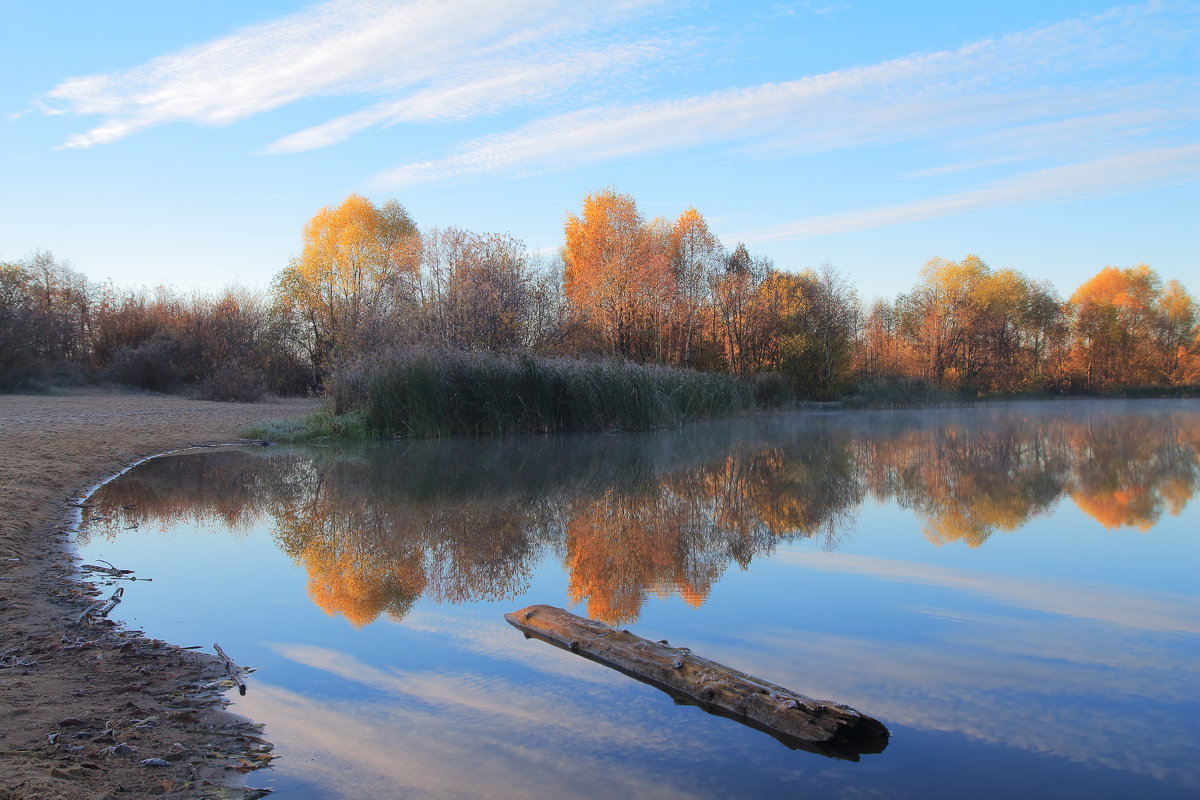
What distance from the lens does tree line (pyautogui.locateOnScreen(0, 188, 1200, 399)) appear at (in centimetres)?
2216

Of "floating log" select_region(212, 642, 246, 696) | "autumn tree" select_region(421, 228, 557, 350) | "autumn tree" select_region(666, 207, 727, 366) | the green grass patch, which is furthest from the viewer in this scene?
"autumn tree" select_region(666, 207, 727, 366)

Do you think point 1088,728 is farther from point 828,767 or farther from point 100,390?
point 100,390

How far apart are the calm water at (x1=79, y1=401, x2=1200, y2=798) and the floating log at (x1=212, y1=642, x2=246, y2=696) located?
0.05 m

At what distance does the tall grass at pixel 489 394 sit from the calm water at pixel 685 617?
5.52 metres

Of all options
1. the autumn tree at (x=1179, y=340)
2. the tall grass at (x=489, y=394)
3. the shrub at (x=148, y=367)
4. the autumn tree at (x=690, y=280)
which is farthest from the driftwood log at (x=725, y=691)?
the autumn tree at (x=1179, y=340)

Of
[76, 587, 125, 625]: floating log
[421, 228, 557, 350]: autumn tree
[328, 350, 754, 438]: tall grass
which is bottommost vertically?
[76, 587, 125, 625]: floating log

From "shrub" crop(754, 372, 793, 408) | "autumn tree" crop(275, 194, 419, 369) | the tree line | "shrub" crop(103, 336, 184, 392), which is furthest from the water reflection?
"autumn tree" crop(275, 194, 419, 369)

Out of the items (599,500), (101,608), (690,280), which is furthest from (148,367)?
(101,608)

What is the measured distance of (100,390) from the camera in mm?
21953

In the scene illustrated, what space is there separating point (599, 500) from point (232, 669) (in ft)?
15.7

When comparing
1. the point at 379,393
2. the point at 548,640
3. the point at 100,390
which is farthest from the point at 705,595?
the point at 100,390

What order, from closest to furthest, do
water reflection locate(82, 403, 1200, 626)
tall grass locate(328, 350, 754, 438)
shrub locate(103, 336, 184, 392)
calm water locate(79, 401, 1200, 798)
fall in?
calm water locate(79, 401, 1200, 798) < water reflection locate(82, 403, 1200, 626) < tall grass locate(328, 350, 754, 438) < shrub locate(103, 336, 184, 392)

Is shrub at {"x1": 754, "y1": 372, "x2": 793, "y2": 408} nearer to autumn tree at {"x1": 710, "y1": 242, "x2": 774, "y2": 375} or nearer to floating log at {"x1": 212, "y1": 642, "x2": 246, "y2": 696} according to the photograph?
autumn tree at {"x1": 710, "y1": 242, "x2": 774, "y2": 375}

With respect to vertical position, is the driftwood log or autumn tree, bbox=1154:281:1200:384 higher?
autumn tree, bbox=1154:281:1200:384
